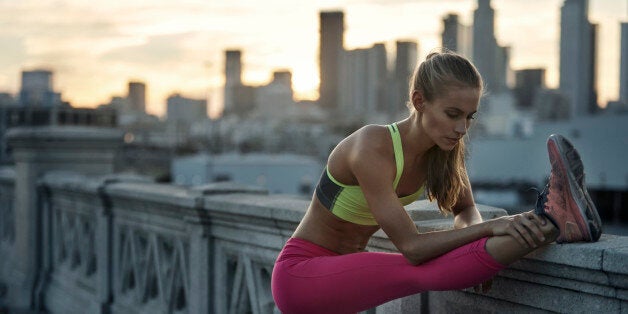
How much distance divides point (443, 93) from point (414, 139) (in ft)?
0.80

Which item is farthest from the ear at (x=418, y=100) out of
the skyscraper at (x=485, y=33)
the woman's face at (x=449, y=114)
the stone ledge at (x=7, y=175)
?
the skyscraper at (x=485, y=33)

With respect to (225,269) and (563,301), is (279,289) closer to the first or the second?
(563,301)

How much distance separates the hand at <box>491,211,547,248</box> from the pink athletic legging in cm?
9

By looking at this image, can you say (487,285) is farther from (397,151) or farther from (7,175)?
(7,175)

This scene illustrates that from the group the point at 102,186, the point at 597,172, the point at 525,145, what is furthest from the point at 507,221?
the point at 525,145

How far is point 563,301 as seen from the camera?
2875mm

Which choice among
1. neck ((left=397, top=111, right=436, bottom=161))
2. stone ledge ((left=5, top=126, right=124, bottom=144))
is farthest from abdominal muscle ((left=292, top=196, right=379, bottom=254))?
stone ledge ((left=5, top=126, right=124, bottom=144))

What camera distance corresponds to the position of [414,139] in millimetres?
3283

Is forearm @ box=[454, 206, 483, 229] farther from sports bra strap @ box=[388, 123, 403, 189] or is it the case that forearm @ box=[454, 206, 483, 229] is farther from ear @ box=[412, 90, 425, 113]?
ear @ box=[412, 90, 425, 113]

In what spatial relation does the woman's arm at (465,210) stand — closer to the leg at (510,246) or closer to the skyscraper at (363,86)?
the leg at (510,246)

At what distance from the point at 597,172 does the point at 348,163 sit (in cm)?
8476

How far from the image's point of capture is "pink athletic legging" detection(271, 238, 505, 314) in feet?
9.68

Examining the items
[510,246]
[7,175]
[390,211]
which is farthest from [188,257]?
[7,175]

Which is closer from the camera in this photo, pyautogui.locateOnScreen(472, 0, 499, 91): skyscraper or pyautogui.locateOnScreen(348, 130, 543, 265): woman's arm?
pyautogui.locateOnScreen(348, 130, 543, 265): woman's arm
